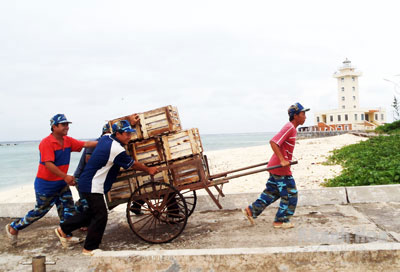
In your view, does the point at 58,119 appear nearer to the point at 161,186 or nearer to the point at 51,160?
the point at 51,160

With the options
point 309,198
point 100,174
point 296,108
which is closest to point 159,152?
point 100,174

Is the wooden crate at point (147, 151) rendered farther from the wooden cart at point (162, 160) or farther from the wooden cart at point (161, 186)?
the wooden cart at point (161, 186)

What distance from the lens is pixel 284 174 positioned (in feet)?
16.2

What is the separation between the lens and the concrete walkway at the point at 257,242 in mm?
3240

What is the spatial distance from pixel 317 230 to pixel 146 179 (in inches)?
107

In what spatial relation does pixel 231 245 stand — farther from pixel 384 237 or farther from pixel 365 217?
pixel 365 217

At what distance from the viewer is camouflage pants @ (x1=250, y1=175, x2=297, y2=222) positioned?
4.95 metres

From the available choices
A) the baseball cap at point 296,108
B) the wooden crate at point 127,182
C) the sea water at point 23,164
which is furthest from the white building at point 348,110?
the wooden crate at point 127,182

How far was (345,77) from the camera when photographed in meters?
65.5

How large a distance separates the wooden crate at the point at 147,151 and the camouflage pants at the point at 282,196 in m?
1.73

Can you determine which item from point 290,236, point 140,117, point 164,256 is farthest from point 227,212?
point 164,256

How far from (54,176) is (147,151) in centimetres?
144

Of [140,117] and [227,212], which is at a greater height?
[140,117]

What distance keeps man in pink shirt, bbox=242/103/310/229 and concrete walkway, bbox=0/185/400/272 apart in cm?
30
